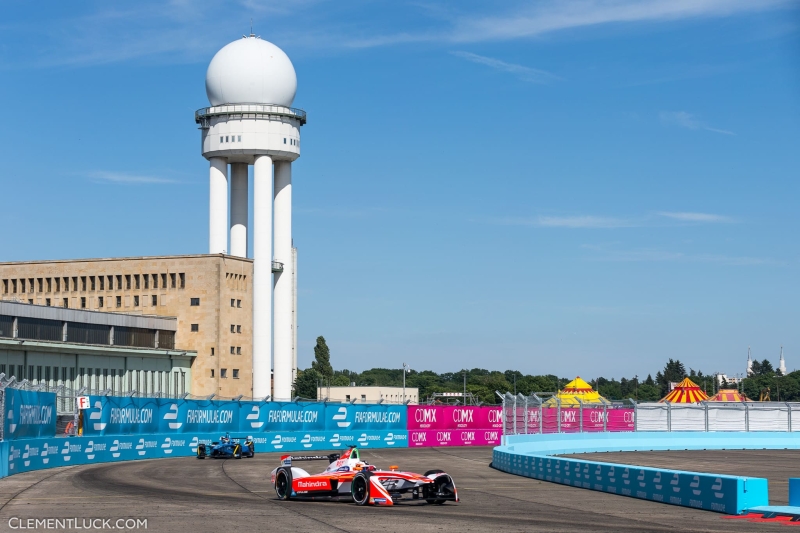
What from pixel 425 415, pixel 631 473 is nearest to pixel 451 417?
pixel 425 415

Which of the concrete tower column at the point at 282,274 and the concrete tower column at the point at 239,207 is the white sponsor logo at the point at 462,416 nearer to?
the concrete tower column at the point at 282,274

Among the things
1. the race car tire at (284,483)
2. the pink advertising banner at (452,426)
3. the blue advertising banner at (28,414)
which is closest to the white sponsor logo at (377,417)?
the pink advertising banner at (452,426)

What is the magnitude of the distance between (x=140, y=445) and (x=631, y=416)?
2311 centimetres

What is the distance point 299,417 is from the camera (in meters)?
53.0

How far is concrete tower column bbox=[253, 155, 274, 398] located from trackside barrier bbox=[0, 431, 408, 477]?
3852 centimetres

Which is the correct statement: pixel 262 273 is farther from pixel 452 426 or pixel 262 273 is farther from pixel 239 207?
pixel 452 426

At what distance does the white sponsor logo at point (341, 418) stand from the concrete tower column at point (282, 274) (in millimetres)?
43222

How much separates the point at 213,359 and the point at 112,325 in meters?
11.0

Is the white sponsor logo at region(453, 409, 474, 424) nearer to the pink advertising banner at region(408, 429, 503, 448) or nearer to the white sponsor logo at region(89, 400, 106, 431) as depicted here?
the pink advertising banner at region(408, 429, 503, 448)

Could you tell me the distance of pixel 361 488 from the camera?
21.8 m

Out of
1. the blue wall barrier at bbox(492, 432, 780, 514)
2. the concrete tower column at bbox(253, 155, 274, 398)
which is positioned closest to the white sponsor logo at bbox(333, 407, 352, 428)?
the blue wall barrier at bbox(492, 432, 780, 514)

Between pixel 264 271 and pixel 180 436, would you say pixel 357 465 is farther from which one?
pixel 264 271

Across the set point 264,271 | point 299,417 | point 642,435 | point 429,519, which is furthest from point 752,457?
point 264,271

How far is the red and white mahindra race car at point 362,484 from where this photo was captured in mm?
21594
